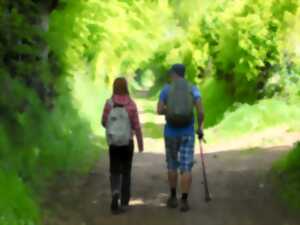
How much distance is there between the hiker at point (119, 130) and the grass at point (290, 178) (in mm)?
2308

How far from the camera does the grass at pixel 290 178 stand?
386 inches

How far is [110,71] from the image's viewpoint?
2784 cm

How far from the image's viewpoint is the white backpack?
9.31m

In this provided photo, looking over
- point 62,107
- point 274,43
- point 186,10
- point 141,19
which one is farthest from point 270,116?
point 186,10

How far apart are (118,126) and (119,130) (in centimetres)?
7

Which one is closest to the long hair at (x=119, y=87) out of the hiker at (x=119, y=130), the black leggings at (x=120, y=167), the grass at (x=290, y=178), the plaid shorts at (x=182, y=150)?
the hiker at (x=119, y=130)

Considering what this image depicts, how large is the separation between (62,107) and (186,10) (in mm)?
38727

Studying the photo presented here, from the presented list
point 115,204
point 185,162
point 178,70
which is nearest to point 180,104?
point 178,70

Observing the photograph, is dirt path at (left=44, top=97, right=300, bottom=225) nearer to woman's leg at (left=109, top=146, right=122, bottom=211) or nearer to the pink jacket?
woman's leg at (left=109, top=146, right=122, bottom=211)

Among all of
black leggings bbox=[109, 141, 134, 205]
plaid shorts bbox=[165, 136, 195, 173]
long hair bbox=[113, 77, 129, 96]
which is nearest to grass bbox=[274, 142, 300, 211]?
plaid shorts bbox=[165, 136, 195, 173]

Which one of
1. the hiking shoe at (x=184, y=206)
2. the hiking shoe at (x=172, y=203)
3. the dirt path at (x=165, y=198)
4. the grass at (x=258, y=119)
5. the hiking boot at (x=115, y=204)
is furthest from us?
the grass at (x=258, y=119)

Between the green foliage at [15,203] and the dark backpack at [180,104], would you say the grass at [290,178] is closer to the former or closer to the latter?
the dark backpack at [180,104]

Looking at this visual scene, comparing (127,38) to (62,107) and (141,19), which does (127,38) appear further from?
(62,107)

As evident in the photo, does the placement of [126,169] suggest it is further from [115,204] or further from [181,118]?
[181,118]
